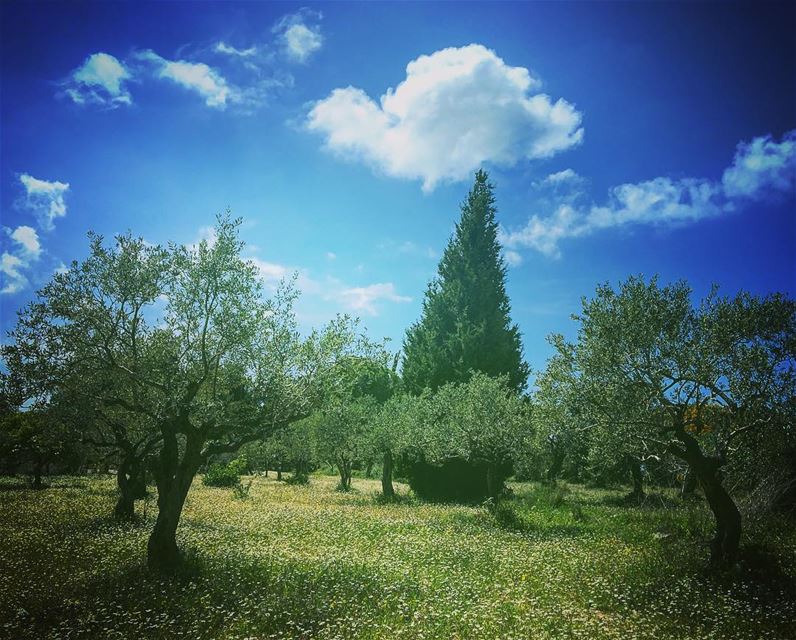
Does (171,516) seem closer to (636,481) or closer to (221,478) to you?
(636,481)

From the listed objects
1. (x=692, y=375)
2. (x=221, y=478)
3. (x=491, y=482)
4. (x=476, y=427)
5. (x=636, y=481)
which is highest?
(x=692, y=375)

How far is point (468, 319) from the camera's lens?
51.9 meters

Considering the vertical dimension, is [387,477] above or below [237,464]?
above

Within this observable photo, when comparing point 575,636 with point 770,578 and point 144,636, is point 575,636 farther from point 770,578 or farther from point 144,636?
point 144,636

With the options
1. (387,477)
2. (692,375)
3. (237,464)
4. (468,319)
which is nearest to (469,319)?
(468,319)

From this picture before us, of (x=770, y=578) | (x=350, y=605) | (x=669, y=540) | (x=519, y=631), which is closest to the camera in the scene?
(x=519, y=631)

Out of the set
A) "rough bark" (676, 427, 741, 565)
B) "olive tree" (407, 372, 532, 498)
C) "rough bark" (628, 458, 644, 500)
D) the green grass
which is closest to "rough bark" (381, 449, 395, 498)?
"olive tree" (407, 372, 532, 498)

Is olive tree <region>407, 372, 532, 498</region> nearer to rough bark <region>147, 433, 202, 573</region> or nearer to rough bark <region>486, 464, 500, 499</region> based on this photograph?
rough bark <region>486, 464, 500, 499</region>

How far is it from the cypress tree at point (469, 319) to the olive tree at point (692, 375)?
31.1 m

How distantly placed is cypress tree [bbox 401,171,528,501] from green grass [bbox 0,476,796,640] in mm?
28123

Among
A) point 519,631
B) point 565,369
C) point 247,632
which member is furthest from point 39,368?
point 565,369

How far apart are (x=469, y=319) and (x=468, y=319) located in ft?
1.06

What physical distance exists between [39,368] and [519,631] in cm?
1580

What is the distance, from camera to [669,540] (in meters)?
18.7
